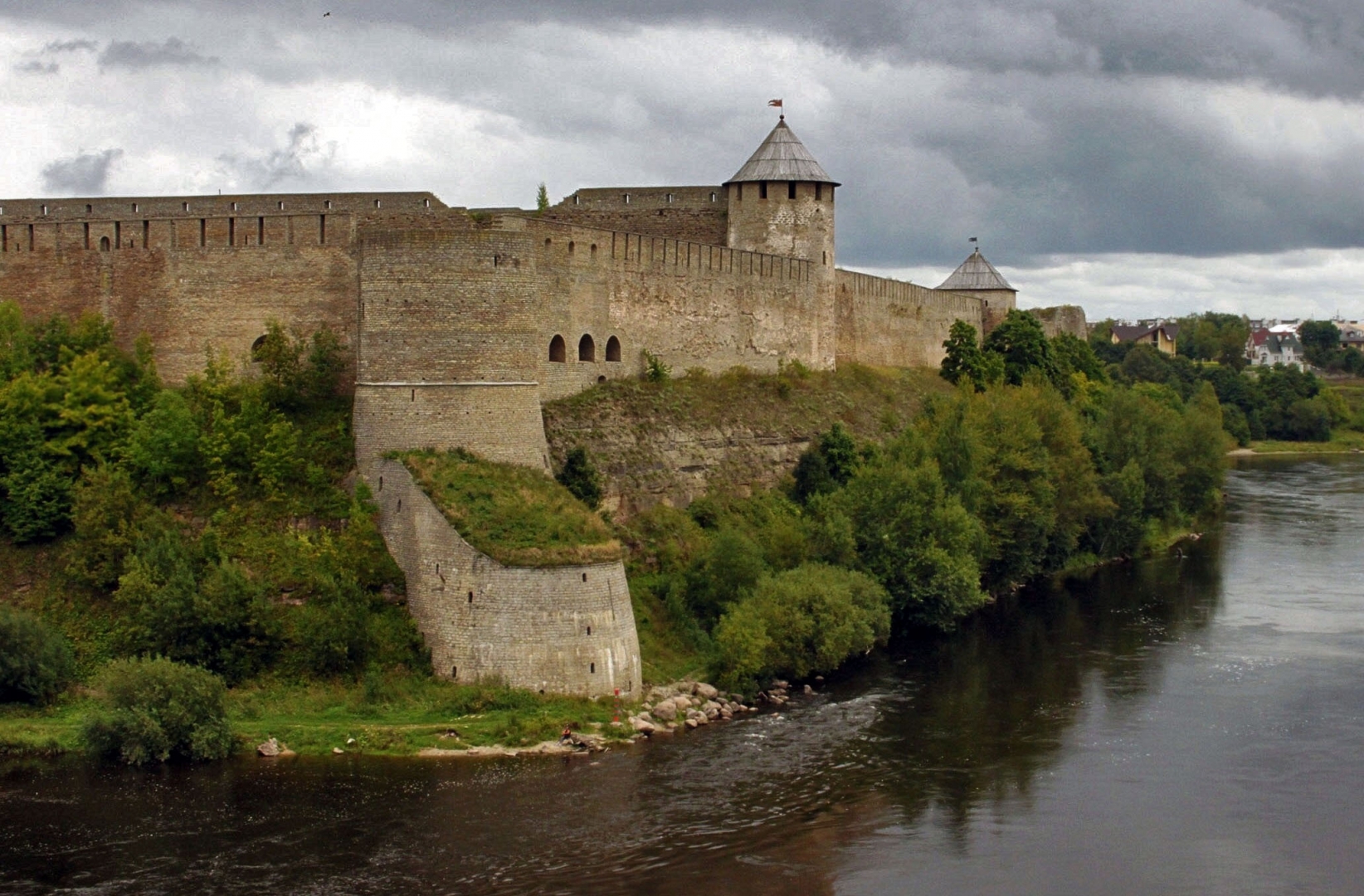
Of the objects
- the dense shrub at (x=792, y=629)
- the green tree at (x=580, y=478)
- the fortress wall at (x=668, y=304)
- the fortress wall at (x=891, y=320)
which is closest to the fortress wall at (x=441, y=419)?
the green tree at (x=580, y=478)

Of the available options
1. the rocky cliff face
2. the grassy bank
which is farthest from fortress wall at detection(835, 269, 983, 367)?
the grassy bank

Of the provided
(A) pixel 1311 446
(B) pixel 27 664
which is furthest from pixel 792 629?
(A) pixel 1311 446

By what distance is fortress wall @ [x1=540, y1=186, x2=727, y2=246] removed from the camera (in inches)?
1303

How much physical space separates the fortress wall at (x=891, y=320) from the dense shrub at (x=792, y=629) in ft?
43.8

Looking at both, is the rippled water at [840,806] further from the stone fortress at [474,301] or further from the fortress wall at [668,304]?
the fortress wall at [668,304]

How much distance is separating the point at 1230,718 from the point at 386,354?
11702mm

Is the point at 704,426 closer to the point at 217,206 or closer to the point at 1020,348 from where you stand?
the point at 217,206

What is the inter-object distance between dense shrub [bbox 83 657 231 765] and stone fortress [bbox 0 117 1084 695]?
9.97ft

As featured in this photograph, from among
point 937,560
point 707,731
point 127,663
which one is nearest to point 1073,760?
point 707,731

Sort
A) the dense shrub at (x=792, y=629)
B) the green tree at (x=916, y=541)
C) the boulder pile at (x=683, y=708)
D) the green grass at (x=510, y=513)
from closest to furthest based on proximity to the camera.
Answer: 1. the boulder pile at (x=683, y=708)
2. the green grass at (x=510, y=513)
3. the dense shrub at (x=792, y=629)
4. the green tree at (x=916, y=541)

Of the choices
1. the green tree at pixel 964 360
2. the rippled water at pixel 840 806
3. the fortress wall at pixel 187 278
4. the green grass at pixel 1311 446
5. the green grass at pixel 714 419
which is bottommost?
→ the rippled water at pixel 840 806

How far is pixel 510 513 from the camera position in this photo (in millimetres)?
20984

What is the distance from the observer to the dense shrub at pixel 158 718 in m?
18.2

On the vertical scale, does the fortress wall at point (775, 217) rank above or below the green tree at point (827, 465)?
above
